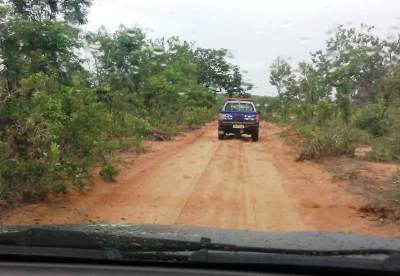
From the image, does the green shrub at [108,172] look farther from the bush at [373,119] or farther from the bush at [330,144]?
the bush at [373,119]

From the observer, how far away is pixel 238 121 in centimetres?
2203

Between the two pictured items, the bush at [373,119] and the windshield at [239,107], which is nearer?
the bush at [373,119]

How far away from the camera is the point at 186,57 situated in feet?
122

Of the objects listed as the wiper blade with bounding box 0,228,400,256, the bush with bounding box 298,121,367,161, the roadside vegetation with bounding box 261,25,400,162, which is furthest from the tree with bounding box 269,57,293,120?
the wiper blade with bounding box 0,228,400,256

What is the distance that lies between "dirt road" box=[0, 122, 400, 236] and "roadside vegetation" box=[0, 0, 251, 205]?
0.46 meters

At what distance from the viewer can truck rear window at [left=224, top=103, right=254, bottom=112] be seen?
22.4m

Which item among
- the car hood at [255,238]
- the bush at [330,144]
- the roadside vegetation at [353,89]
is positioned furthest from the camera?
the roadside vegetation at [353,89]

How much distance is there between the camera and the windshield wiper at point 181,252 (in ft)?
8.59

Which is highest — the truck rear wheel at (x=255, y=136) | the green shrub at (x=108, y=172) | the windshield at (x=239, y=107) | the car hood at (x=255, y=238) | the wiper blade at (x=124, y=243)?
the windshield at (x=239, y=107)

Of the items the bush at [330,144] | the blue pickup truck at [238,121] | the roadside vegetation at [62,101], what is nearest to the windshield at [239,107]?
the blue pickup truck at [238,121]

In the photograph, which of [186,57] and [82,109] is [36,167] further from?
[186,57]

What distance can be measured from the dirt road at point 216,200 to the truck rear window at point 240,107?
882cm

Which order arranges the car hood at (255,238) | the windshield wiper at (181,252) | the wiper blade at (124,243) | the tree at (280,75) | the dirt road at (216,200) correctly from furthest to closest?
the tree at (280,75)
the dirt road at (216,200)
the car hood at (255,238)
the wiper blade at (124,243)
the windshield wiper at (181,252)

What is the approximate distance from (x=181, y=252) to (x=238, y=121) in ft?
63.4
